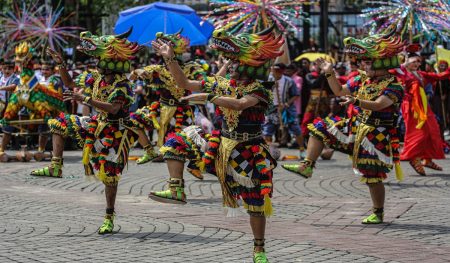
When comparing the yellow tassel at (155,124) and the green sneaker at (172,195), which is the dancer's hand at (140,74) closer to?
the yellow tassel at (155,124)

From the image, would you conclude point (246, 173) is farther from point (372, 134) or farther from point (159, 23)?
point (159, 23)

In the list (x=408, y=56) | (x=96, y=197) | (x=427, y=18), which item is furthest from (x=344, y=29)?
(x=96, y=197)

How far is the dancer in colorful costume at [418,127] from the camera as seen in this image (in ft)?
46.3

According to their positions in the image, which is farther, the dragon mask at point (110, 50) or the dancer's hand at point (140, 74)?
the dancer's hand at point (140, 74)

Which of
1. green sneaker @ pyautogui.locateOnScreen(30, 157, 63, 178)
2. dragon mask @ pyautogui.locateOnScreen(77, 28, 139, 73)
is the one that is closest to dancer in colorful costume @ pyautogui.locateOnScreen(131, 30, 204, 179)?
green sneaker @ pyautogui.locateOnScreen(30, 157, 63, 178)

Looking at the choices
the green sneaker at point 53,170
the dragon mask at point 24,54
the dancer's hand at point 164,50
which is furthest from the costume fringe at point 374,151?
the dragon mask at point 24,54

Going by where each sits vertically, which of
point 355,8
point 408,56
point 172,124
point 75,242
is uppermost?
point 355,8

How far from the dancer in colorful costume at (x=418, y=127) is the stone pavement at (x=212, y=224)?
546 mm

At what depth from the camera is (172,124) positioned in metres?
13.2

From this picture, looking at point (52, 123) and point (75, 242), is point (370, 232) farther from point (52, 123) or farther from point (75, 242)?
point (52, 123)

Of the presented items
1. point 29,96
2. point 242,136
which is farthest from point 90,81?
point 29,96

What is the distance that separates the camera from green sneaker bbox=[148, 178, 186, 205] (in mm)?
9039

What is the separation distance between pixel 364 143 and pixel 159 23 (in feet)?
31.0

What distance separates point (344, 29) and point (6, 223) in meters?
18.1
